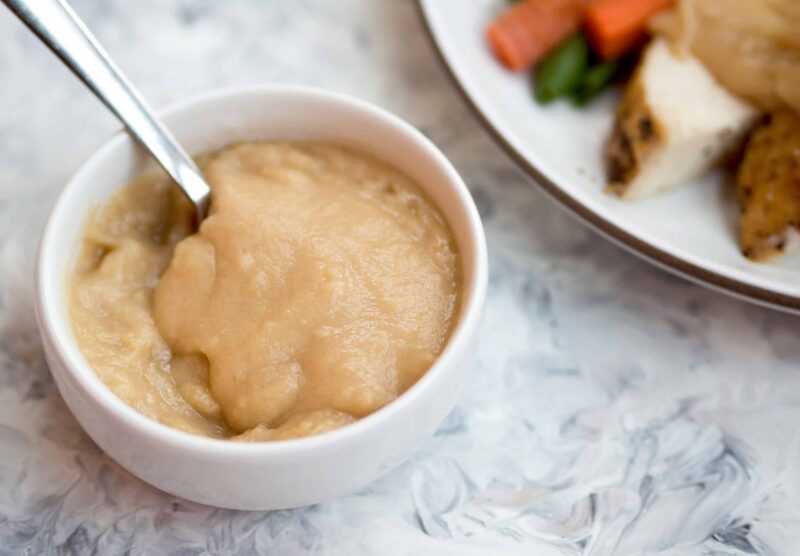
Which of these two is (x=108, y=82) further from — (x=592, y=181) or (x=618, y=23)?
(x=618, y=23)

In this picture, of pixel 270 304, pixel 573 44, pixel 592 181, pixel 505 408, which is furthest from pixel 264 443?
pixel 573 44

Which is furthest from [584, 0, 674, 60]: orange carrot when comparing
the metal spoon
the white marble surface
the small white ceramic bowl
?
the metal spoon

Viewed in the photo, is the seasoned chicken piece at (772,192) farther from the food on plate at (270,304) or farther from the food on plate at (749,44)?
the food on plate at (270,304)

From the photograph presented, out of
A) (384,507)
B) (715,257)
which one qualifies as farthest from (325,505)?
(715,257)

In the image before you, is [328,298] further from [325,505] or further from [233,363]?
[325,505]

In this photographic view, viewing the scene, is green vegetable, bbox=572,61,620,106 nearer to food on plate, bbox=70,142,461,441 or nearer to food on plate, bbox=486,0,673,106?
food on plate, bbox=486,0,673,106

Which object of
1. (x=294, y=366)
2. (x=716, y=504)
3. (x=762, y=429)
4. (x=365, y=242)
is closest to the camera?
(x=294, y=366)
